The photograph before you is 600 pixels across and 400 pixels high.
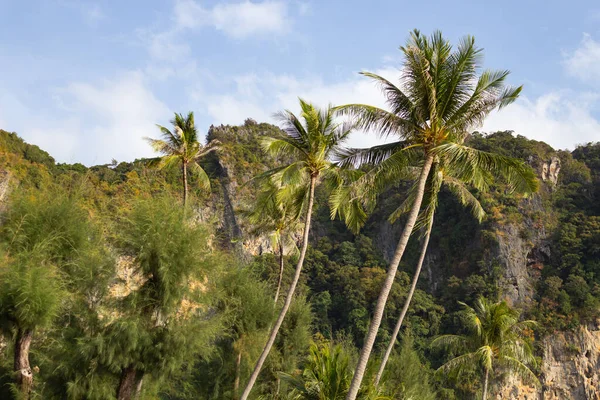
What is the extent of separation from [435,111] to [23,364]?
1188 centimetres

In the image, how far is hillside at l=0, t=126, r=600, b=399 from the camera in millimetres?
54688

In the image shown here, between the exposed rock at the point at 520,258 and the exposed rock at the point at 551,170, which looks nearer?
the exposed rock at the point at 520,258

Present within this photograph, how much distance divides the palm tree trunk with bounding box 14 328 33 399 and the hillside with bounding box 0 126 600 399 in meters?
32.5

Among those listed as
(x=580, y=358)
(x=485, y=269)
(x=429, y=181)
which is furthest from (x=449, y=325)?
(x=429, y=181)

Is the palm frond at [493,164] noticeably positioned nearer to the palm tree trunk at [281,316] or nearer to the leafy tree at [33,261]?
the palm tree trunk at [281,316]

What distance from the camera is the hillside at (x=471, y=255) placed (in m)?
54.7

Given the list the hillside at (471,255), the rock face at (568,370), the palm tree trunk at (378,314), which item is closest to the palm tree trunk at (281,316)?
the palm tree trunk at (378,314)

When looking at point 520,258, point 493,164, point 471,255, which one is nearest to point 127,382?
point 493,164

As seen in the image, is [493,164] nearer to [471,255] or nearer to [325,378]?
[325,378]

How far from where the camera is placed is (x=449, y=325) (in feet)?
199

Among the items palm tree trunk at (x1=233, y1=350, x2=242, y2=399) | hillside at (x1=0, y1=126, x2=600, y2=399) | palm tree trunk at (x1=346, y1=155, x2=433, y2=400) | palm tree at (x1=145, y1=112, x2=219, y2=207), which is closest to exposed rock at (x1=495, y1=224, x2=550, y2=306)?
hillside at (x1=0, y1=126, x2=600, y2=399)

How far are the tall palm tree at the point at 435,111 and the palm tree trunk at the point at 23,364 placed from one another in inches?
364

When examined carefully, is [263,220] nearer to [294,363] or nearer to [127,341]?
[294,363]

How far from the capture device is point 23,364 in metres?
14.1
